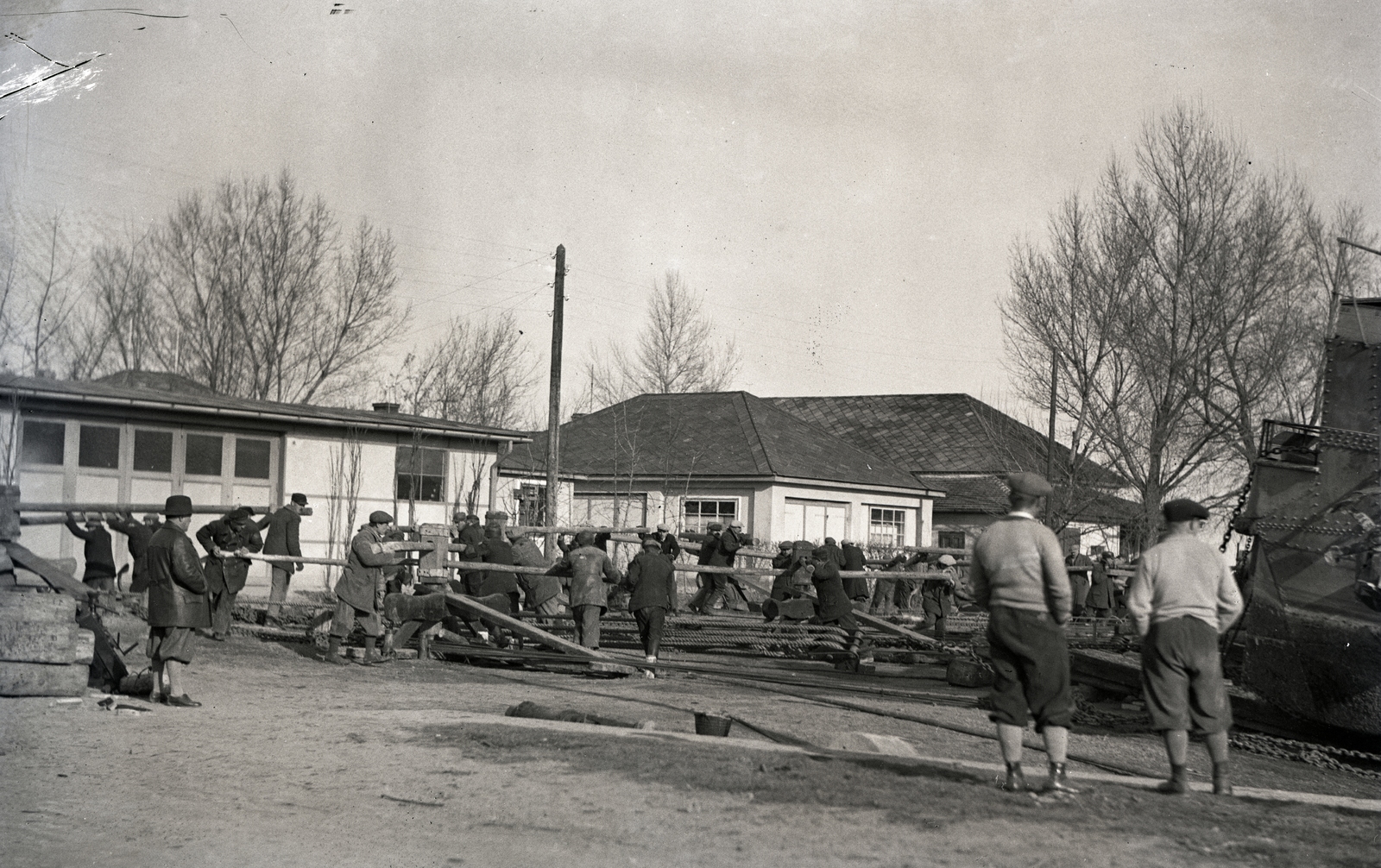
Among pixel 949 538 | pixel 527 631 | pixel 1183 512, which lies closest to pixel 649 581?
pixel 527 631

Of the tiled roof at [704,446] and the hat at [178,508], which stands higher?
the tiled roof at [704,446]

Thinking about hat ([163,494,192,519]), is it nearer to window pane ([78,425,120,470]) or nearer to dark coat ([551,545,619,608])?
dark coat ([551,545,619,608])

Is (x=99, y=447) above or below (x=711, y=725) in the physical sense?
above

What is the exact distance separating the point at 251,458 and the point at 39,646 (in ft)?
52.0

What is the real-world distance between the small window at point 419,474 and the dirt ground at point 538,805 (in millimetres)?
17059

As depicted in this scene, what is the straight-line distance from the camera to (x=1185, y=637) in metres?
7.45

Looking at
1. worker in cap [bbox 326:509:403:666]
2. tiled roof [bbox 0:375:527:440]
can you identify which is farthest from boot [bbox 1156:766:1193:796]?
tiled roof [bbox 0:375:527:440]

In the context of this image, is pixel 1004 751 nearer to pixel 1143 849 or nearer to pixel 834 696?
pixel 1143 849

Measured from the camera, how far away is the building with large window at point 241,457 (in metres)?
22.9

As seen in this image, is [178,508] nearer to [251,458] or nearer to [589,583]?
[589,583]

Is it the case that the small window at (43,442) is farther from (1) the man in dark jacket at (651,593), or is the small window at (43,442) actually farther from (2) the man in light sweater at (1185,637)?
(2) the man in light sweater at (1185,637)

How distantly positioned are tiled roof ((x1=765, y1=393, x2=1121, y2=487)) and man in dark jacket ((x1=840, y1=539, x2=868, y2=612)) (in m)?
18.2

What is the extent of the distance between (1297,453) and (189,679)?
10.4m

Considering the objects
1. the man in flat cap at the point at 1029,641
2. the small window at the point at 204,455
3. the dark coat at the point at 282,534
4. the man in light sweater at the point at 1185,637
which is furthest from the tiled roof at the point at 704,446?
the man in flat cap at the point at 1029,641
